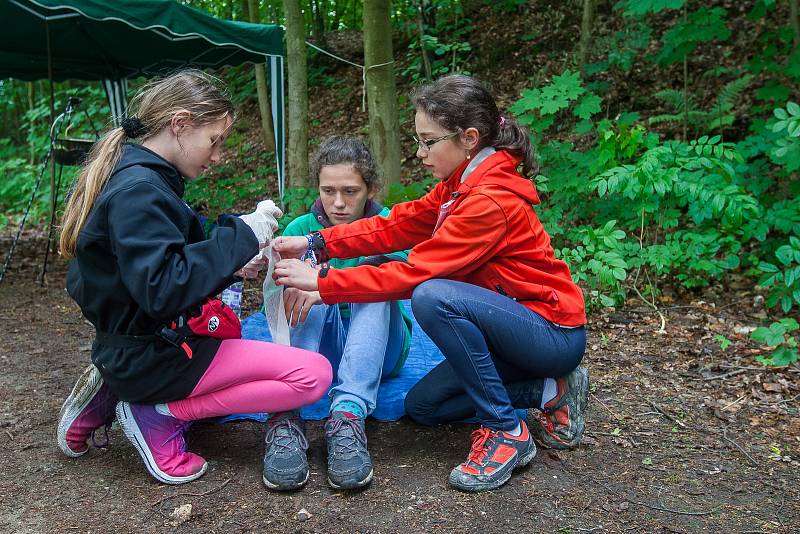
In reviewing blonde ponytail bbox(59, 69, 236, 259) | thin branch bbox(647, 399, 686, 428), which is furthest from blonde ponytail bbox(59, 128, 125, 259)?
thin branch bbox(647, 399, 686, 428)

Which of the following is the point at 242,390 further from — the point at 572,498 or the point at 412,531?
the point at 572,498

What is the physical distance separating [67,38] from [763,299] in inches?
238

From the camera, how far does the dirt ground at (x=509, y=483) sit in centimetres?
180

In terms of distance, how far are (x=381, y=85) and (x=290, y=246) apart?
2847 mm

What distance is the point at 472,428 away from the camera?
240cm

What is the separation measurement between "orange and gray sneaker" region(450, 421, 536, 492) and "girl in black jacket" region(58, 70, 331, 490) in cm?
50

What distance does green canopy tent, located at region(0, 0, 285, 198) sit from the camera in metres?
4.83

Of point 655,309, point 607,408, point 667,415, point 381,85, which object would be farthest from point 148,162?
point 381,85

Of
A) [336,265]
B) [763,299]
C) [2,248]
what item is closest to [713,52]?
[763,299]

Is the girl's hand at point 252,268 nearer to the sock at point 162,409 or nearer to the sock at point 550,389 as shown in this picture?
the sock at point 162,409

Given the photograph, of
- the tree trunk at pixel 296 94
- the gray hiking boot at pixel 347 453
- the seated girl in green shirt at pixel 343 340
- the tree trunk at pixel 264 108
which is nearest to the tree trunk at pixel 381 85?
the tree trunk at pixel 296 94

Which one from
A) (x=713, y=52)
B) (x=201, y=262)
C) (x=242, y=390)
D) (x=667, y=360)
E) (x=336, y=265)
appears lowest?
(x=667, y=360)

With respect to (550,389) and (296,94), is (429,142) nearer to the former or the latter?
(550,389)

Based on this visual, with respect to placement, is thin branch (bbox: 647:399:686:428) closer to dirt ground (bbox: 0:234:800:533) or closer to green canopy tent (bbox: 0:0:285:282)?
dirt ground (bbox: 0:234:800:533)
